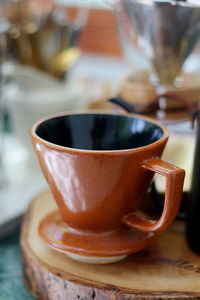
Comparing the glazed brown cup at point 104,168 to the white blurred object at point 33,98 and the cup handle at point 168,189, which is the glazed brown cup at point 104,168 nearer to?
the cup handle at point 168,189

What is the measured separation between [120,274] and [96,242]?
3cm

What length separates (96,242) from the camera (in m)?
0.32

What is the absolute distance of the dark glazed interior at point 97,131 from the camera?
1.12ft

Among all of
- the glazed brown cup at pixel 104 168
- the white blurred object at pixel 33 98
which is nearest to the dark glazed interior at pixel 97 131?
the glazed brown cup at pixel 104 168

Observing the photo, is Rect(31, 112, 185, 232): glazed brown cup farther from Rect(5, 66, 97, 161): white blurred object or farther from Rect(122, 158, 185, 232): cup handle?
Rect(5, 66, 97, 161): white blurred object

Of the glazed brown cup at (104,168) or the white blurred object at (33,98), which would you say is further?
the white blurred object at (33,98)

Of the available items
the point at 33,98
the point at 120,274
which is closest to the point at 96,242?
the point at 120,274

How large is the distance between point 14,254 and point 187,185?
0.50 feet

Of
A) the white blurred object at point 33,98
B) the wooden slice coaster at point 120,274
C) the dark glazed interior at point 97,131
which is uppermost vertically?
the dark glazed interior at point 97,131

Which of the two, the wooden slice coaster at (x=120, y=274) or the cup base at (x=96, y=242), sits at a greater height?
the cup base at (x=96, y=242)

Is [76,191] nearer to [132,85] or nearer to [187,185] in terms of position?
[187,185]

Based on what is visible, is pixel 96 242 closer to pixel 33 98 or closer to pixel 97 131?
pixel 97 131

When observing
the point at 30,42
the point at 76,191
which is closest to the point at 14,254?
the point at 76,191

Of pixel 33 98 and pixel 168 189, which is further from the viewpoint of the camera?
pixel 33 98
